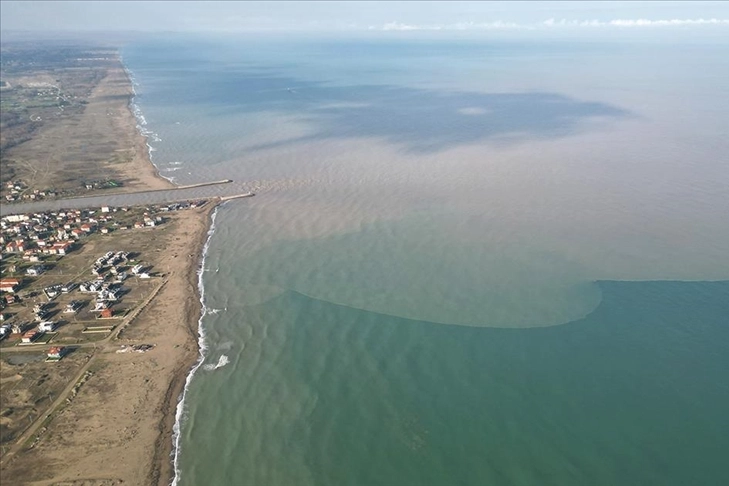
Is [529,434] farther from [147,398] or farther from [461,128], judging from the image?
[461,128]

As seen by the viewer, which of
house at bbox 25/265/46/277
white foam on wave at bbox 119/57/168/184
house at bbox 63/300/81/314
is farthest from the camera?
white foam on wave at bbox 119/57/168/184

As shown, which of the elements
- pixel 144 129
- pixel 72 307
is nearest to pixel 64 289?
pixel 72 307

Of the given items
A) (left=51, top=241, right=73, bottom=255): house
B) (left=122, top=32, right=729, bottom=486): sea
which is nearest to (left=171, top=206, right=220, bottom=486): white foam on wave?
(left=122, top=32, right=729, bottom=486): sea

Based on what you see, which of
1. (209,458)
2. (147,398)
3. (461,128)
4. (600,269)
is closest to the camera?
(209,458)

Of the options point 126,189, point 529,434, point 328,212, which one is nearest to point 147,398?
point 529,434

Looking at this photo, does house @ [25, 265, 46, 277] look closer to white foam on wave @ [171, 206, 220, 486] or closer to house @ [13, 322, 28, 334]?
house @ [13, 322, 28, 334]

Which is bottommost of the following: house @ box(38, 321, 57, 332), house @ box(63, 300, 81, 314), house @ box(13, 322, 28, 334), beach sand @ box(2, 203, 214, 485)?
beach sand @ box(2, 203, 214, 485)

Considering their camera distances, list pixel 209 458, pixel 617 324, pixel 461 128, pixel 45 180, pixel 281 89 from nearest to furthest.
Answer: pixel 209 458
pixel 617 324
pixel 45 180
pixel 461 128
pixel 281 89
